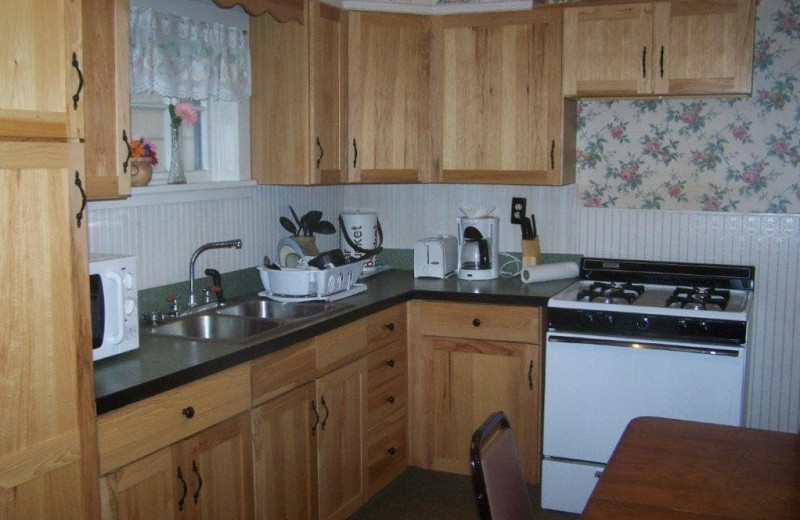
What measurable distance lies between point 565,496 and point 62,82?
255 centimetres

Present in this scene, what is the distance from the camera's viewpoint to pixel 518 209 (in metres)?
4.20

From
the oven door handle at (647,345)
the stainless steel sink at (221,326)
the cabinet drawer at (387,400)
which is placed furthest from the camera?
the cabinet drawer at (387,400)

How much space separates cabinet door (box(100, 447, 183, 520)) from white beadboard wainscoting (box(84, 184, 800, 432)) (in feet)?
3.09

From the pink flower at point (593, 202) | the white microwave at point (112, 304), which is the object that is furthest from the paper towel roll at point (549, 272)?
the white microwave at point (112, 304)

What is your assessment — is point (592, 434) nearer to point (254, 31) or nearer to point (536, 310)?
point (536, 310)

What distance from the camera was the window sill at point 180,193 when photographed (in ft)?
9.60

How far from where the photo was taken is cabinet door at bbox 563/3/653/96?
3.65 m

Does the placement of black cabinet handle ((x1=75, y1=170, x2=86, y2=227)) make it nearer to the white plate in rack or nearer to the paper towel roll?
the white plate in rack

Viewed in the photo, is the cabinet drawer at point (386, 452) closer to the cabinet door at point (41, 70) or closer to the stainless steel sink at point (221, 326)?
the stainless steel sink at point (221, 326)

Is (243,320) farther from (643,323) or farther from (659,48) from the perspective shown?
(659,48)

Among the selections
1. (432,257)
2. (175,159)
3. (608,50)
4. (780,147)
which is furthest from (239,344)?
(780,147)

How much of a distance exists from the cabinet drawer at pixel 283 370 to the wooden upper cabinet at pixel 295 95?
3.02ft

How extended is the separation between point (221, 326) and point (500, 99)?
1597 millimetres

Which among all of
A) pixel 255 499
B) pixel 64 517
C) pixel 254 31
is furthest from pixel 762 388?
pixel 64 517
